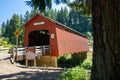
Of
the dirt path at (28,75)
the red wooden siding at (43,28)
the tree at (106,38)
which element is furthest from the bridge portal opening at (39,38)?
the tree at (106,38)

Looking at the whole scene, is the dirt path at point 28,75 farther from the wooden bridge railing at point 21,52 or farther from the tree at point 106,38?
the wooden bridge railing at point 21,52

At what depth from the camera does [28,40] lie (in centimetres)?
2970

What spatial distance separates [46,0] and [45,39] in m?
24.6

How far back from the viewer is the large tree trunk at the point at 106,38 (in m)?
4.61

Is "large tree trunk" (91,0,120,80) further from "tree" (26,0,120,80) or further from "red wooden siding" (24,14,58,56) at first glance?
"red wooden siding" (24,14,58,56)

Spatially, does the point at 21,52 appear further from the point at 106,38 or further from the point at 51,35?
the point at 106,38

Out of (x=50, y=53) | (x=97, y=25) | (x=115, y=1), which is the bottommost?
(x=50, y=53)

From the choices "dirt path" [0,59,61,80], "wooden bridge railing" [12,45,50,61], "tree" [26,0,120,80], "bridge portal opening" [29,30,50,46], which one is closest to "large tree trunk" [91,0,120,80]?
"tree" [26,0,120,80]

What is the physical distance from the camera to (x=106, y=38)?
4695 mm

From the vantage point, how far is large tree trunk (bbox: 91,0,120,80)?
4.61m

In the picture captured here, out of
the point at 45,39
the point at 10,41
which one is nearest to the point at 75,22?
the point at 10,41

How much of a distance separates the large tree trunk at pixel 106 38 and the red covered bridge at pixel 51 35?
72.4 ft

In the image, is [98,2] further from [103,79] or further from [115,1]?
[103,79]

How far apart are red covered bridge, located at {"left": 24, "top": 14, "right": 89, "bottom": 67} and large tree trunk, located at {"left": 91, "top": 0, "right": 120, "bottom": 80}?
72.4ft
